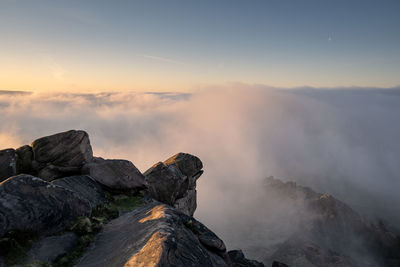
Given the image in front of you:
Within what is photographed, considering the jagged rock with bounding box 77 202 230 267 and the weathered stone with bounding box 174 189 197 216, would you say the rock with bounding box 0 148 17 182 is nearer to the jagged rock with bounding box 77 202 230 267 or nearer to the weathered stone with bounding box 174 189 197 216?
the jagged rock with bounding box 77 202 230 267

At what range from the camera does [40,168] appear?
78.7ft

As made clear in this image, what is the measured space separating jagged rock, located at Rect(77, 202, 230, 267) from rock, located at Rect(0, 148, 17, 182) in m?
13.6

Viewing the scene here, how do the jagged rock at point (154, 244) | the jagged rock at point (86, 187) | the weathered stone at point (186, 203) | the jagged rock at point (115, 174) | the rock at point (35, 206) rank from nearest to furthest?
the jagged rock at point (154, 244) < the rock at point (35, 206) < the jagged rock at point (86, 187) < the jagged rock at point (115, 174) < the weathered stone at point (186, 203)

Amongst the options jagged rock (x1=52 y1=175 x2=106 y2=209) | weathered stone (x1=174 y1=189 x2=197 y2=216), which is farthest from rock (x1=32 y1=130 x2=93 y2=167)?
weathered stone (x1=174 y1=189 x2=197 y2=216)

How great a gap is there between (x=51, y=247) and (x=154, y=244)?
652 cm

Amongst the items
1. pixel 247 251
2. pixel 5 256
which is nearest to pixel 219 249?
pixel 5 256

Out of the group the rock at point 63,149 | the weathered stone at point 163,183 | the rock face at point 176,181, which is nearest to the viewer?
the rock at point 63,149

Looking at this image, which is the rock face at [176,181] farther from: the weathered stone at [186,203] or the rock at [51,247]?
the rock at [51,247]

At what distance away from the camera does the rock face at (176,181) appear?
33.0 metres

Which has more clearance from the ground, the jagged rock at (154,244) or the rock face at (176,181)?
the jagged rock at (154,244)

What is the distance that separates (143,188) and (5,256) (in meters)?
15.9

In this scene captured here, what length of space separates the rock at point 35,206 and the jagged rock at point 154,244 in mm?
2641

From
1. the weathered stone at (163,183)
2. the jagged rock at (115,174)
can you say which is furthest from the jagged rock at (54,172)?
the weathered stone at (163,183)

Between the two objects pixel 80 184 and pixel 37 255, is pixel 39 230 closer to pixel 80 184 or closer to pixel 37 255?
pixel 37 255
